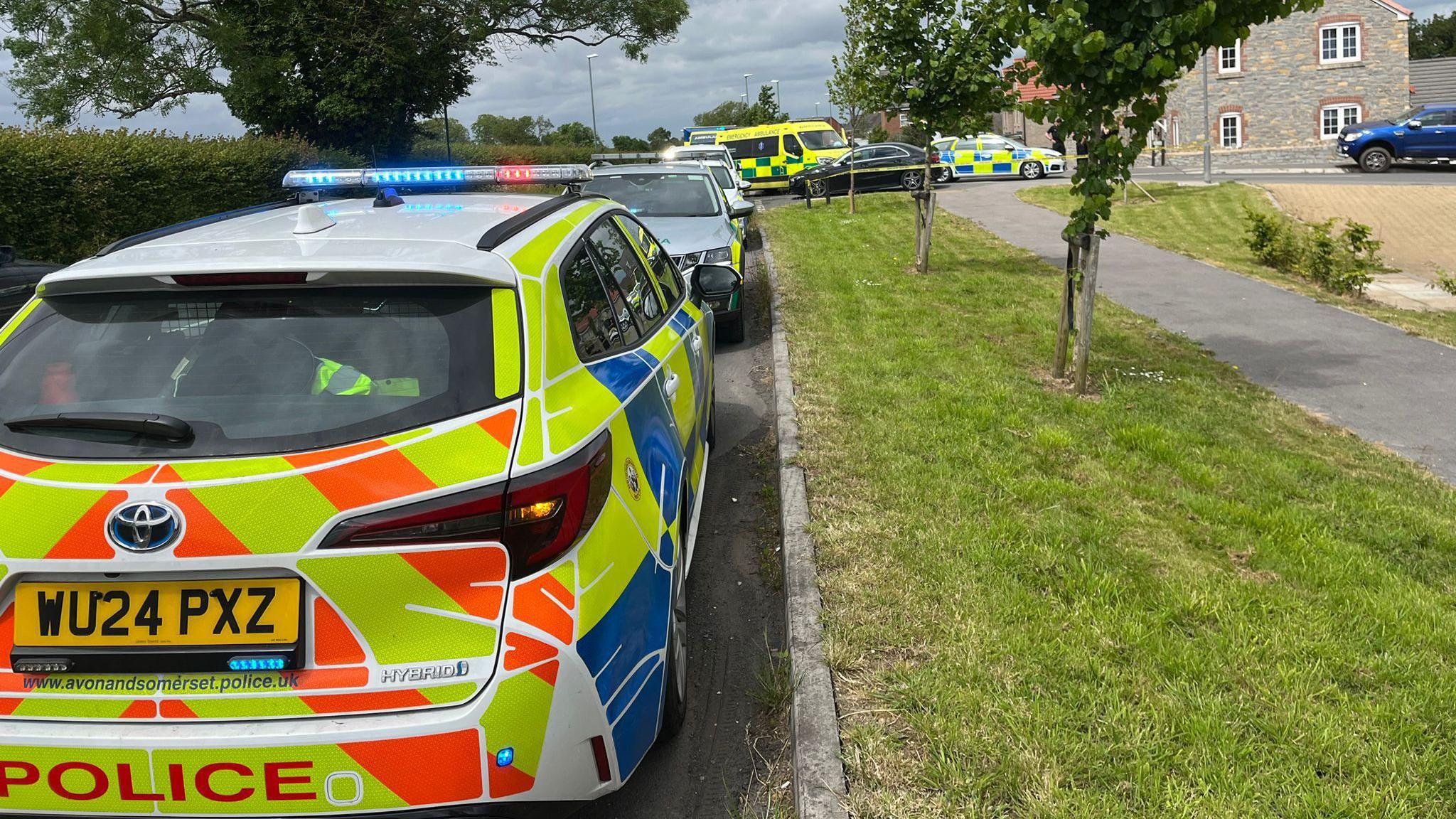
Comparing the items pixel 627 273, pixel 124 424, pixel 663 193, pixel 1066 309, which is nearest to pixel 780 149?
pixel 663 193

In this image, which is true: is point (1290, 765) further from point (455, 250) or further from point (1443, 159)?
point (1443, 159)

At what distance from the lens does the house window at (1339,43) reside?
44.1 m

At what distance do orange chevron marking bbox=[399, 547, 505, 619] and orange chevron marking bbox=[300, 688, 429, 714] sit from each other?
0.69 ft

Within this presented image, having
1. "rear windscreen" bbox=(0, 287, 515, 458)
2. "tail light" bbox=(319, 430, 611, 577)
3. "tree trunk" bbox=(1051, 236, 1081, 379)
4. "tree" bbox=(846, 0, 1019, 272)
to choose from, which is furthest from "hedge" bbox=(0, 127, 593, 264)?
"tail light" bbox=(319, 430, 611, 577)

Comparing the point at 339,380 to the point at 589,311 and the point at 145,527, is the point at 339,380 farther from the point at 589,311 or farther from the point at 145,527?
the point at 589,311

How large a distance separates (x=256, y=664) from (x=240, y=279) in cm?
94

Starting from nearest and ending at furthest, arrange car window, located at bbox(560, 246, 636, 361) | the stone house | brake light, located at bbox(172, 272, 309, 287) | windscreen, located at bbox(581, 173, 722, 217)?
brake light, located at bbox(172, 272, 309, 287) < car window, located at bbox(560, 246, 636, 361) < windscreen, located at bbox(581, 173, 722, 217) < the stone house

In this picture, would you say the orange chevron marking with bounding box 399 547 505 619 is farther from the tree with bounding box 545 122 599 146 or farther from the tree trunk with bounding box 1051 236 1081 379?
the tree with bounding box 545 122 599 146

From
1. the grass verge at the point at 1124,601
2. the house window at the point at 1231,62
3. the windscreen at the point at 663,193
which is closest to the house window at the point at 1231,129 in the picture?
the house window at the point at 1231,62

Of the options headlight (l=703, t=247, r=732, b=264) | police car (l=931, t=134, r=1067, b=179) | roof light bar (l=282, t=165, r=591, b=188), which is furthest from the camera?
police car (l=931, t=134, r=1067, b=179)

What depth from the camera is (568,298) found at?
3.11 m

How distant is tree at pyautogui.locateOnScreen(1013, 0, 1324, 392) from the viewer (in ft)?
21.1

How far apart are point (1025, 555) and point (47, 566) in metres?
3.34

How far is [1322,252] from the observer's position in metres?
12.9
